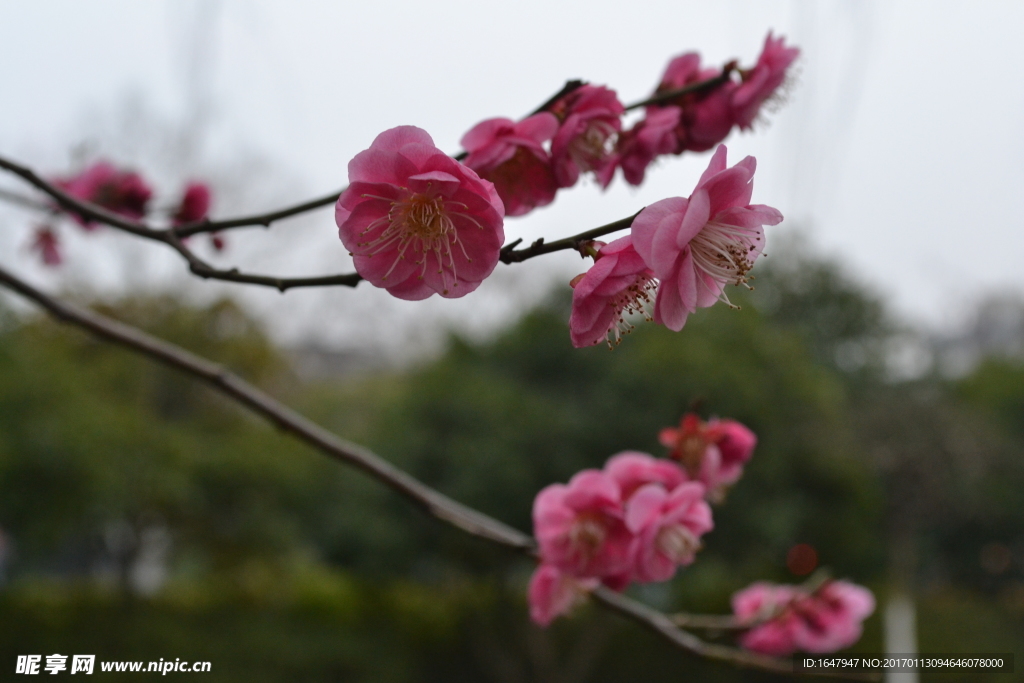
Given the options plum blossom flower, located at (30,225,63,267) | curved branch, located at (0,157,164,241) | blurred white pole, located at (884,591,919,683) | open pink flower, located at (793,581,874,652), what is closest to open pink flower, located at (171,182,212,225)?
plum blossom flower, located at (30,225,63,267)

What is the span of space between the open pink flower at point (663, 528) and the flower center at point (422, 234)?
13.6 inches

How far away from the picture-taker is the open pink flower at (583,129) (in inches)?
22.0

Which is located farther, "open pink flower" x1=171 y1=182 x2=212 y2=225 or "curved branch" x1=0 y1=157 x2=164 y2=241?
"open pink flower" x1=171 y1=182 x2=212 y2=225

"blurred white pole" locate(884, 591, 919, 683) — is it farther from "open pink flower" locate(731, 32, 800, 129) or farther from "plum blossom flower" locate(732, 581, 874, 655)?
"open pink flower" locate(731, 32, 800, 129)

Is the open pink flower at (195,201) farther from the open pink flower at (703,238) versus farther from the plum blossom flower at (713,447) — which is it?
the open pink flower at (703,238)

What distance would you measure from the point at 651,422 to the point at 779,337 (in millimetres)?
1612

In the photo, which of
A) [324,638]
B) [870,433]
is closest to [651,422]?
[870,433]

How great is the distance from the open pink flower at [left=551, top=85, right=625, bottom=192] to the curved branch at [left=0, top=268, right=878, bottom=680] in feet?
1.01

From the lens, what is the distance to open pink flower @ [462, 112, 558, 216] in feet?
1.72

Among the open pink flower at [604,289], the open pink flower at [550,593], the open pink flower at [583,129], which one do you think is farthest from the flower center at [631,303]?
the open pink flower at [550,593]

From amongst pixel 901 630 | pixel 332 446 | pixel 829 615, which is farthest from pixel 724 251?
pixel 901 630

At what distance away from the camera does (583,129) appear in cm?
56

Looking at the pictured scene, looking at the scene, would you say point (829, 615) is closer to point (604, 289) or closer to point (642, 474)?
point (642, 474)

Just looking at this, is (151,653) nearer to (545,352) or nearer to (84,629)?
(84,629)
